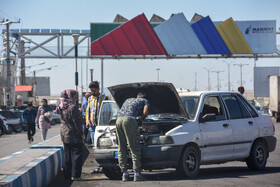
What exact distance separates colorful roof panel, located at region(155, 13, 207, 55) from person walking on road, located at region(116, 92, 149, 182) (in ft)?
133

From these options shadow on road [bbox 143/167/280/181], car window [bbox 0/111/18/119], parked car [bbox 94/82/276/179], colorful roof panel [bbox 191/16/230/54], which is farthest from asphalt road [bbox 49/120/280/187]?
colorful roof panel [bbox 191/16/230/54]

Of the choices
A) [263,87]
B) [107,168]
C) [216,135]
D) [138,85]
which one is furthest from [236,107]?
[263,87]

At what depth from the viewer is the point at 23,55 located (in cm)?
5297

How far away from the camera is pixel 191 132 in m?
11.4

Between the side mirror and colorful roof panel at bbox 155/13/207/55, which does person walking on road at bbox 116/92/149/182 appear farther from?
colorful roof panel at bbox 155/13/207/55

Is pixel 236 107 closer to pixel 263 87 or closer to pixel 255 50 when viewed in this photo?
pixel 255 50

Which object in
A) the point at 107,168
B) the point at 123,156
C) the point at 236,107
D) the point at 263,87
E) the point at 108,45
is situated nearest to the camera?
the point at 123,156

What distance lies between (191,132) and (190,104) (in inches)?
44.5

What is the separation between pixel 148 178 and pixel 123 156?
0.85 metres

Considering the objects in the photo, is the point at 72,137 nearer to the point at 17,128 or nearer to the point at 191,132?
the point at 191,132

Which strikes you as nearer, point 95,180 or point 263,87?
point 95,180

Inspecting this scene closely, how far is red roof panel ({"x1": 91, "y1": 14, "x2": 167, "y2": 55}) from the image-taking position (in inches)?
2016

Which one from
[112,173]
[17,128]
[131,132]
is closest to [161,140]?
[131,132]

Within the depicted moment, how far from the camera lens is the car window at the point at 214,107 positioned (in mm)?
12359
